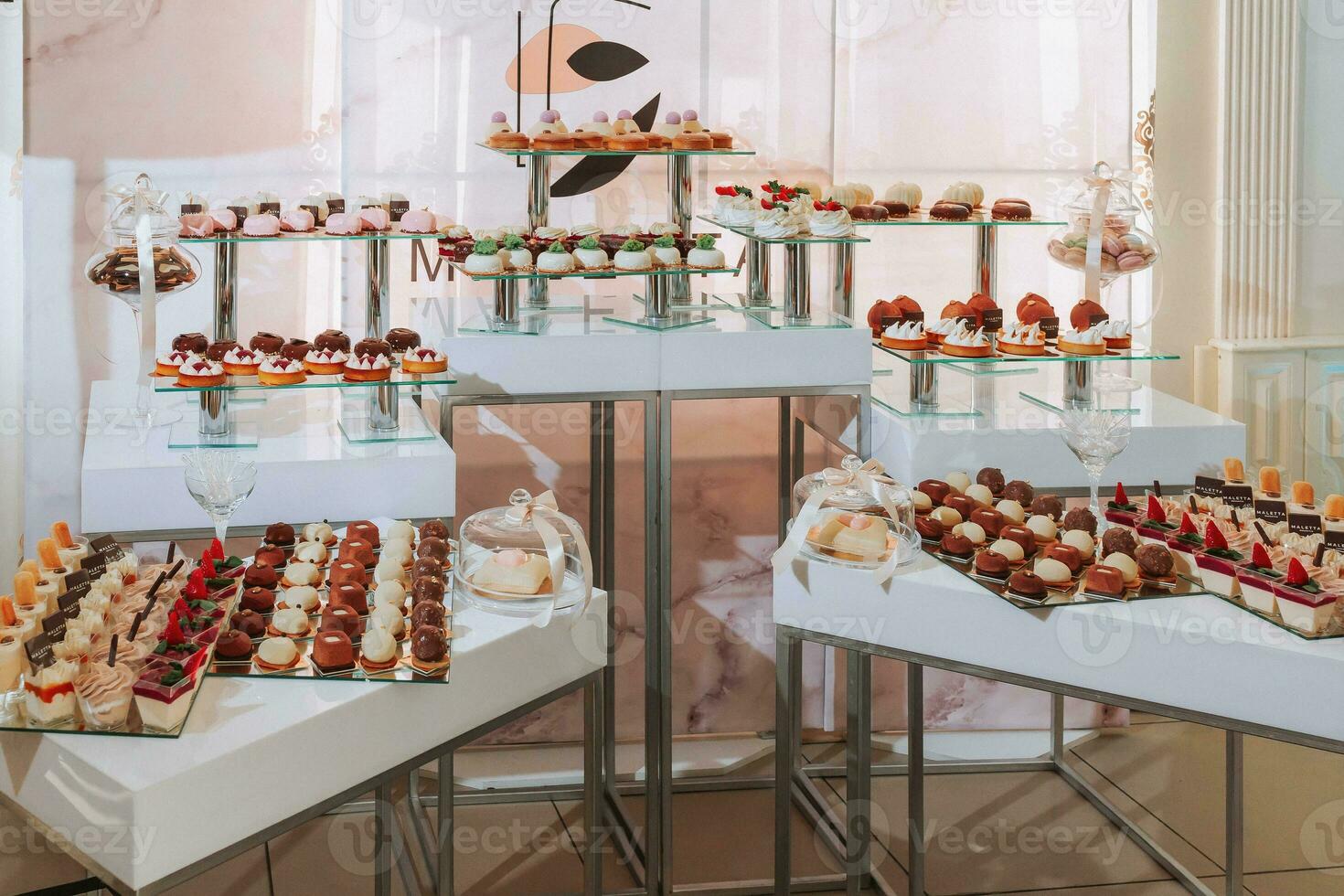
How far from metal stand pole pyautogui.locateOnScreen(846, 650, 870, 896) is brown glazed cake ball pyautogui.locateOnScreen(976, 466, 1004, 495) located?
1.57 ft

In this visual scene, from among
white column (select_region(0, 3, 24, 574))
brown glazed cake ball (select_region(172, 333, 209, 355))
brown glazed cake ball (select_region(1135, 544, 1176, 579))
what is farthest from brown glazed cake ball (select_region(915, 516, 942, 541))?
white column (select_region(0, 3, 24, 574))

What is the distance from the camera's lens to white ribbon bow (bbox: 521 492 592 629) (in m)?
2.41

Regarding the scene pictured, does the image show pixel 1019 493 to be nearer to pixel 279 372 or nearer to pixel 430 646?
pixel 430 646

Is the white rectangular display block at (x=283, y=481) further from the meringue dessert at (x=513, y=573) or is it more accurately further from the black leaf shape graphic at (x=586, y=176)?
the black leaf shape graphic at (x=586, y=176)

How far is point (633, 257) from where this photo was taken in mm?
3301

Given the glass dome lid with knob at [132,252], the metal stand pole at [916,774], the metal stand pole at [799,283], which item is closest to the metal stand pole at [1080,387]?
the metal stand pole at [799,283]

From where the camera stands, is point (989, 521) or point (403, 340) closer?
point (989, 521)

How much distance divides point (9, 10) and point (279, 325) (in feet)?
3.84

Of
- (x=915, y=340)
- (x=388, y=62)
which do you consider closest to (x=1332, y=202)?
(x=915, y=340)

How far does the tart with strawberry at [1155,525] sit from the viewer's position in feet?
8.78

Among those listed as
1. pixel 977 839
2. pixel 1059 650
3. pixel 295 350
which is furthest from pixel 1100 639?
pixel 295 350

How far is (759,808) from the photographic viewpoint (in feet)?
13.4

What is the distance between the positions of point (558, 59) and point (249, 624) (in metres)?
2.43

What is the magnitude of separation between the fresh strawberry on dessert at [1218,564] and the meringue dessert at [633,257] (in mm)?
1488
